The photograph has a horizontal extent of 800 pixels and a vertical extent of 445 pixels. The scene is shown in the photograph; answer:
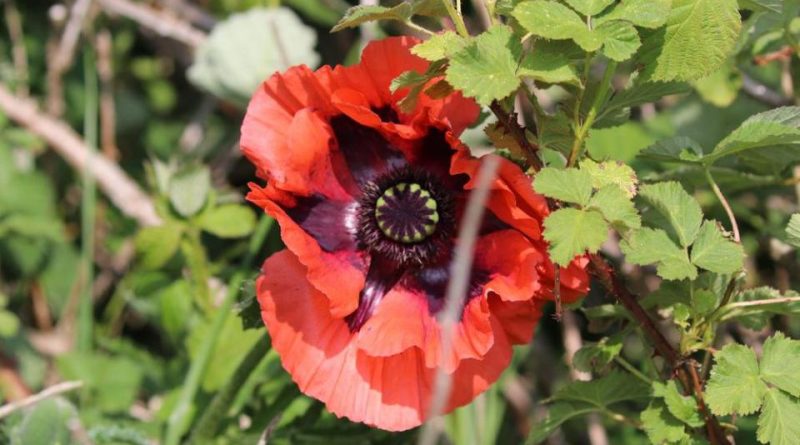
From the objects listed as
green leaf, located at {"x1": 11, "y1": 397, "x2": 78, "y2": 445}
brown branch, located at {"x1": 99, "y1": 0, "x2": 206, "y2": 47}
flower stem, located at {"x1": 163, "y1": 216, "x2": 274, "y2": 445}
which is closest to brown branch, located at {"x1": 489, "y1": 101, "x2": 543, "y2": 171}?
flower stem, located at {"x1": 163, "y1": 216, "x2": 274, "y2": 445}

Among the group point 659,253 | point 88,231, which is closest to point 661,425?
point 659,253

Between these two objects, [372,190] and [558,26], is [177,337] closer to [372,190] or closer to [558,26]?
[372,190]

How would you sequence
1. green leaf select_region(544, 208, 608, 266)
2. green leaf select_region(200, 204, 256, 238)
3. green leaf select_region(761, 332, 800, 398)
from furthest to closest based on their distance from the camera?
green leaf select_region(200, 204, 256, 238) → green leaf select_region(761, 332, 800, 398) → green leaf select_region(544, 208, 608, 266)

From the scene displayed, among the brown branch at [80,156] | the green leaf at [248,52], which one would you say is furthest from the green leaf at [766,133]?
the brown branch at [80,156]

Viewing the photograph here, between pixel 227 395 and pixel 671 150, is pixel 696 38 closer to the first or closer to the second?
pixel 671 150

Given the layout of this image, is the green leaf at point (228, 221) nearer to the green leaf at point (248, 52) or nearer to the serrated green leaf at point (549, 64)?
the green leaf at point (248, 52)

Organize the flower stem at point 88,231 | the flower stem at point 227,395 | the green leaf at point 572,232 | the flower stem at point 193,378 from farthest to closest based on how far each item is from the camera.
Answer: the flower stem at point 88,231 < the flower stem at point 193,378 < the flower stem at point 227,395 < the green leaf at point 572,232

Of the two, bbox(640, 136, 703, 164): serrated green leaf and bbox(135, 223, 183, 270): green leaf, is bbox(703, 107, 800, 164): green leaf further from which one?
bbox(135, 223, 183, 270): green leaf
